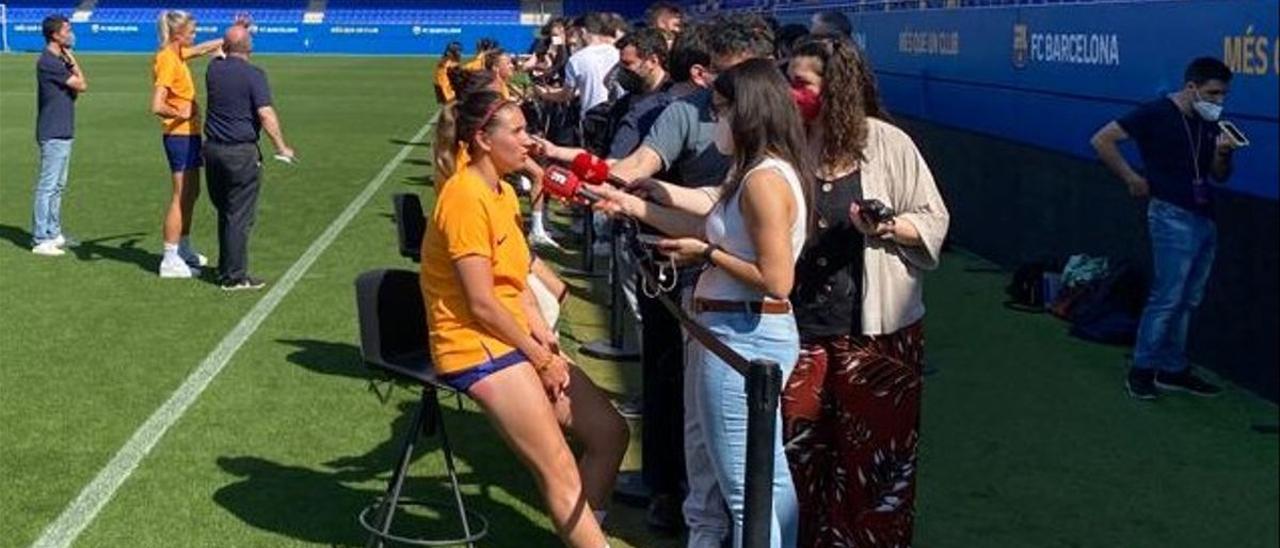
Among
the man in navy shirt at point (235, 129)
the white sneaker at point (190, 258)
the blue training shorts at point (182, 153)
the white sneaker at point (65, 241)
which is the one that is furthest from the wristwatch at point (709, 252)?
the white sneaker at point (65, 241)

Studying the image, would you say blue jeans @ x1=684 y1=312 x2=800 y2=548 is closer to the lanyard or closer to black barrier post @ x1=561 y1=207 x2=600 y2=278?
the lanyard

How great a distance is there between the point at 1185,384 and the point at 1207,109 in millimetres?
1427

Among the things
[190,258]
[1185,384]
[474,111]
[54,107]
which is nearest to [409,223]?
[474,111]

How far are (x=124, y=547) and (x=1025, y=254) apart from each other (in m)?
7.62

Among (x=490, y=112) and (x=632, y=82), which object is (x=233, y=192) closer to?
(x=632, y=82)

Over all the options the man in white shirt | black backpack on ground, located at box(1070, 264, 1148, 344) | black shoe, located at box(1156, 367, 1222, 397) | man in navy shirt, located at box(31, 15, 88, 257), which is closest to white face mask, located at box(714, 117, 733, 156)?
black shoe, located at box(1156, 367, 1222, 397)

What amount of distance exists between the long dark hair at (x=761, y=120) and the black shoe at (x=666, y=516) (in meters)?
1.77

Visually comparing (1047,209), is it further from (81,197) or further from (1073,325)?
(81,197)

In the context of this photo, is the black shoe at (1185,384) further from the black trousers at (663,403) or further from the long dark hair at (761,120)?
the long dark hair at (761,120)

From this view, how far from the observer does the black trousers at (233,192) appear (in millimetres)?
9789

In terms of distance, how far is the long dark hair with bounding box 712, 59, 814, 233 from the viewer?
13.5 ft

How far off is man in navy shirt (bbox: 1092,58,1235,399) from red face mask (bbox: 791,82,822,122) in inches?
135

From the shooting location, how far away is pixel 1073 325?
30.5 ft

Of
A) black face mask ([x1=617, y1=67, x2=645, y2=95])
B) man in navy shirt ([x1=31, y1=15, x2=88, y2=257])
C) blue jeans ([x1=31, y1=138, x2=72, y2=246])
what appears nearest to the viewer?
black face mask ([x1=617, y1=67, x2=645, y2=95])
